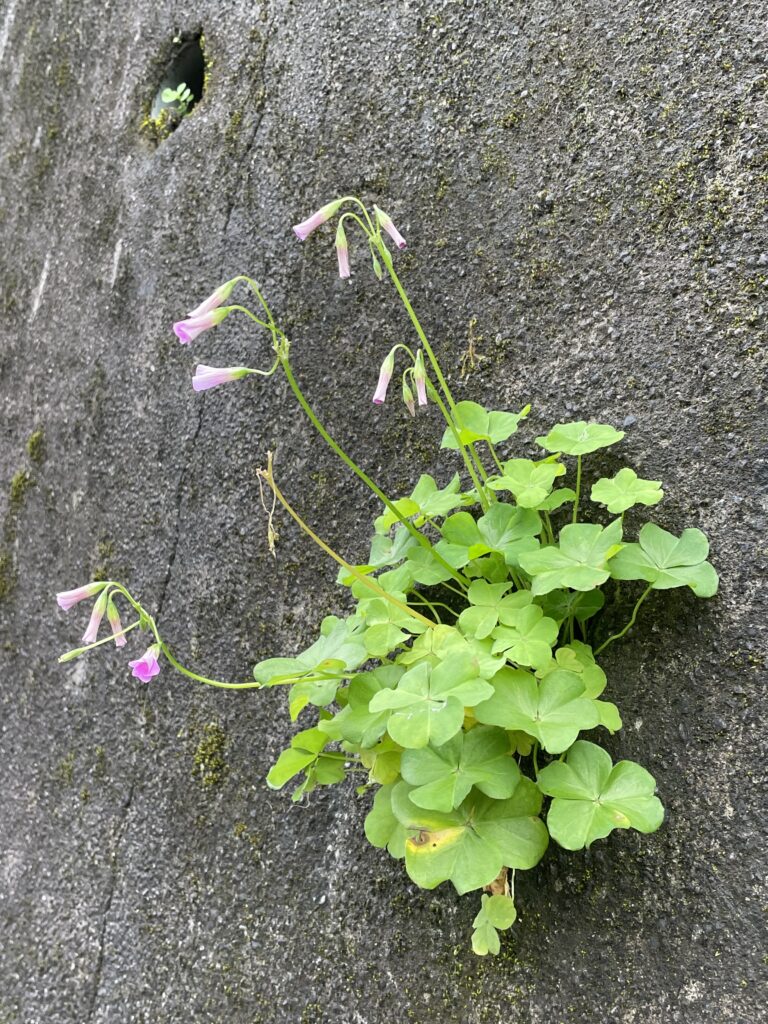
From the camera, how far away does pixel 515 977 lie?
1.04 metres

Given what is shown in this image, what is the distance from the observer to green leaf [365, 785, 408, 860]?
987 millimetres

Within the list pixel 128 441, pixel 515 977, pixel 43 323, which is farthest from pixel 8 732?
pixel 515 977

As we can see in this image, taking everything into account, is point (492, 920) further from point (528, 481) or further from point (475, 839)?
point (528, 481)

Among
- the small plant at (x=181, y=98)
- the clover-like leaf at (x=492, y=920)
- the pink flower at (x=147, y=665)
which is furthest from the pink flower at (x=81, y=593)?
the small plant at (x=181, y=98)

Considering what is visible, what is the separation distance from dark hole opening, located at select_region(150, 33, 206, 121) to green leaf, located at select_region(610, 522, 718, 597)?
75.3 inches

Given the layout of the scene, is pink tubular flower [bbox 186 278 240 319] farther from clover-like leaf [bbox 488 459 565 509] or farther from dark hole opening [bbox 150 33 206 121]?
dark hole opening [bbox 150 33 206 121]

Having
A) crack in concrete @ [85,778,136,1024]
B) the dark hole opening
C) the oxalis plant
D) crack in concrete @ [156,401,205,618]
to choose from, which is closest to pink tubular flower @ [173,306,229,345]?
the oxalis plant

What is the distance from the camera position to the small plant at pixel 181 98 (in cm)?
215

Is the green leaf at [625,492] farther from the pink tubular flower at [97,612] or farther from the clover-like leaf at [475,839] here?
the pink tubular flower at [97,612]

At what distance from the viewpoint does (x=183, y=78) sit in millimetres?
2260

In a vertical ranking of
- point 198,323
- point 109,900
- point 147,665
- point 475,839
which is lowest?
point 109,900

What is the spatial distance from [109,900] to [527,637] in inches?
52.9

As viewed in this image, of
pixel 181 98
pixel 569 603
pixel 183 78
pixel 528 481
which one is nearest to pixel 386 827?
pixel 569 603

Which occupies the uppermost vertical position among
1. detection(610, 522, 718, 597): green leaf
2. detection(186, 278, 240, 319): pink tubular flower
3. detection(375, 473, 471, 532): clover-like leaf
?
detection(186, 278, 240, 319): pink tubular flower
